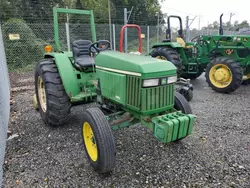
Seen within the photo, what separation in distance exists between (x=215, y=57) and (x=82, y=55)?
445 centimetres

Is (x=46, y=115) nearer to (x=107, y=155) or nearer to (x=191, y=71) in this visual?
(x=107, y=155)

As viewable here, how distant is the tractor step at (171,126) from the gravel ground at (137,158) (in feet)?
1.60

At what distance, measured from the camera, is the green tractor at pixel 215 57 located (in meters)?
5.39

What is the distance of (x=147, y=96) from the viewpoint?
2248 millimetres

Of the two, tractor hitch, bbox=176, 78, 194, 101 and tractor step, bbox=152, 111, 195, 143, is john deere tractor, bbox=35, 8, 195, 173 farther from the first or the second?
tractor hitch, bbox=176, 78, 194, 101

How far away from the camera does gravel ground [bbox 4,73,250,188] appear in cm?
232

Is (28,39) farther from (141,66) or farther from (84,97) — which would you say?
(141,66)

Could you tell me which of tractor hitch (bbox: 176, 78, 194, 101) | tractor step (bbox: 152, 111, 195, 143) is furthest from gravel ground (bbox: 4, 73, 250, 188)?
tractor hitch (bbox: 176, 78, 194, 101)

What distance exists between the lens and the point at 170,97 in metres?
2.45

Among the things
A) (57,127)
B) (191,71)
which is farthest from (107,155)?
(191,71)

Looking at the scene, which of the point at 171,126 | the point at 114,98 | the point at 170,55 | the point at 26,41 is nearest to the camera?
the point at 171,126

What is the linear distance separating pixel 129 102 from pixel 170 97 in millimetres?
481

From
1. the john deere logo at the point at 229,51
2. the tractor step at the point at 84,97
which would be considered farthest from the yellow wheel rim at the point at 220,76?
the tractor step at the point at 84,97

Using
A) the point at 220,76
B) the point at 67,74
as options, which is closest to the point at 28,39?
the point at 67,74
